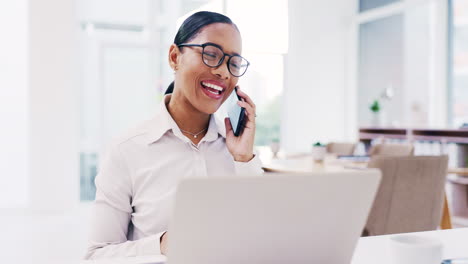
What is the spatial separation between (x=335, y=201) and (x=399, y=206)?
71.6 inches

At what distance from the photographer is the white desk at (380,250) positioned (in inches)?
34.3

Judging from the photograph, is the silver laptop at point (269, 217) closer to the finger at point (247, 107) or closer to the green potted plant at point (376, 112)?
the finger at point (247, 107)

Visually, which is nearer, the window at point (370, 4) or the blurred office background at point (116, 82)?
the blurred office background at point (116, 82)

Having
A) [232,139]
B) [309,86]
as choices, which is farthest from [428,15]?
[232,139]

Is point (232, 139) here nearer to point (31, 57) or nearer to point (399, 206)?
point (399, 206)

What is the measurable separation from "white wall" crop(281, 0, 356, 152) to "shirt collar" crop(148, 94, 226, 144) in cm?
487

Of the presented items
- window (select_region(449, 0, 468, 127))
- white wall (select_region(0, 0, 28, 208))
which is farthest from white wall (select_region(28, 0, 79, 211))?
window (select_region(449, 0, 468, 127))

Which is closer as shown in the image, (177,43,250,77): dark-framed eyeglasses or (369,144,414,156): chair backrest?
(177,43,250,77): dark-framed eyeglasses

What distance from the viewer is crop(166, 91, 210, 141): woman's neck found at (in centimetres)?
130

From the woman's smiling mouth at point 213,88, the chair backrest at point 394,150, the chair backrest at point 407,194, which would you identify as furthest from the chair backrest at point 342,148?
the woman's smiling mouth at point 213,88

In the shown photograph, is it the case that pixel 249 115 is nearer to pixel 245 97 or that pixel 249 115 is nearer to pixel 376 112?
pixel 245 97

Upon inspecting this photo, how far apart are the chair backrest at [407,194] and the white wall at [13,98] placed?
14.2 feet

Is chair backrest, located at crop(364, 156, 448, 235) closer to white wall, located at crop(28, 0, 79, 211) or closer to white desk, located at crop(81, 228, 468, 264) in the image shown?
white desk, located at crop(81, 228, 468, 264)

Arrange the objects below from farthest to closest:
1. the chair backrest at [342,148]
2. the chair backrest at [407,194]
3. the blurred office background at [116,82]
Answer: the blurred office background at [116,82]
the chair backrest at [342,148]
the chair backrest at [407,194]
